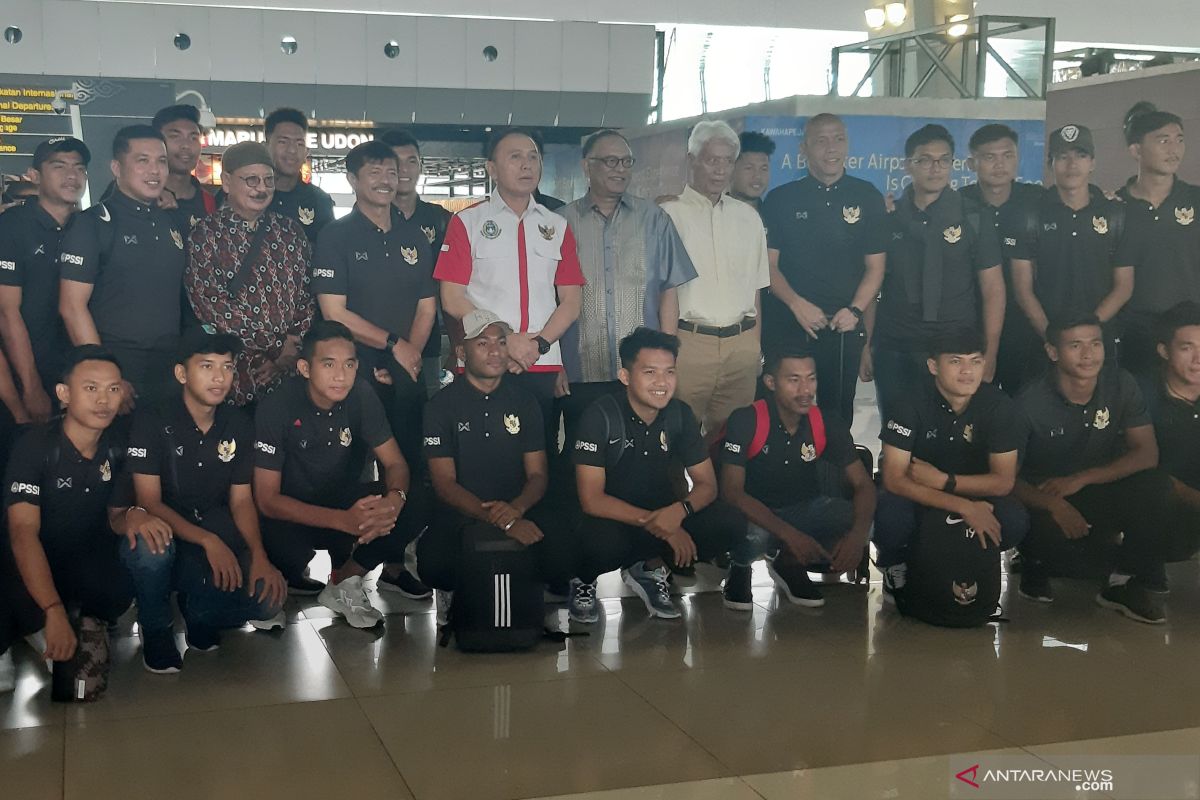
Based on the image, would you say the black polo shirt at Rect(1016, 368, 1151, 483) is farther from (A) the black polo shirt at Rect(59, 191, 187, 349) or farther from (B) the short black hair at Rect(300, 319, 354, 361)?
(A) the black polo shirt at Rect(59, 191, 187, 349)

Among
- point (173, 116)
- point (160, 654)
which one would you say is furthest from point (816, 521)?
point (173, 116)

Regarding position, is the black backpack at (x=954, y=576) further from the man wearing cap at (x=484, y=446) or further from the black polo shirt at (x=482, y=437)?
the black polo shirt at (x=482, y=437)

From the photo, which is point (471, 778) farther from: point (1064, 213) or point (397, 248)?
point (1064, 213)

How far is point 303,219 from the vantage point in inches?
199

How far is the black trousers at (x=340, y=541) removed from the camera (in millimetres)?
4277

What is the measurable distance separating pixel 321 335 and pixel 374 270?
20.8 inches

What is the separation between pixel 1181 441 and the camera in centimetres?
491

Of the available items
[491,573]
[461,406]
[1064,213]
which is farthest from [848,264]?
[491,573]

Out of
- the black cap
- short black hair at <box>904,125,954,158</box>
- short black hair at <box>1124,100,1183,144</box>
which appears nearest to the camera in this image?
the black cap

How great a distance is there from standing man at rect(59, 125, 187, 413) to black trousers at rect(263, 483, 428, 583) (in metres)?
0.69

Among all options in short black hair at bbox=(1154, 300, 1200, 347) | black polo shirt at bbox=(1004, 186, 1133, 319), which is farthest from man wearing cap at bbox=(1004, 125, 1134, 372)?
short black hair at bbox=(1154, 300, 1200, 347)

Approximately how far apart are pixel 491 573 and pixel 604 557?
1.64 ft

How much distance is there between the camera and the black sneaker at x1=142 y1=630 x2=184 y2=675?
12.5 ft

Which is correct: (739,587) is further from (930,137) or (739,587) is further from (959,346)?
(930,137)
